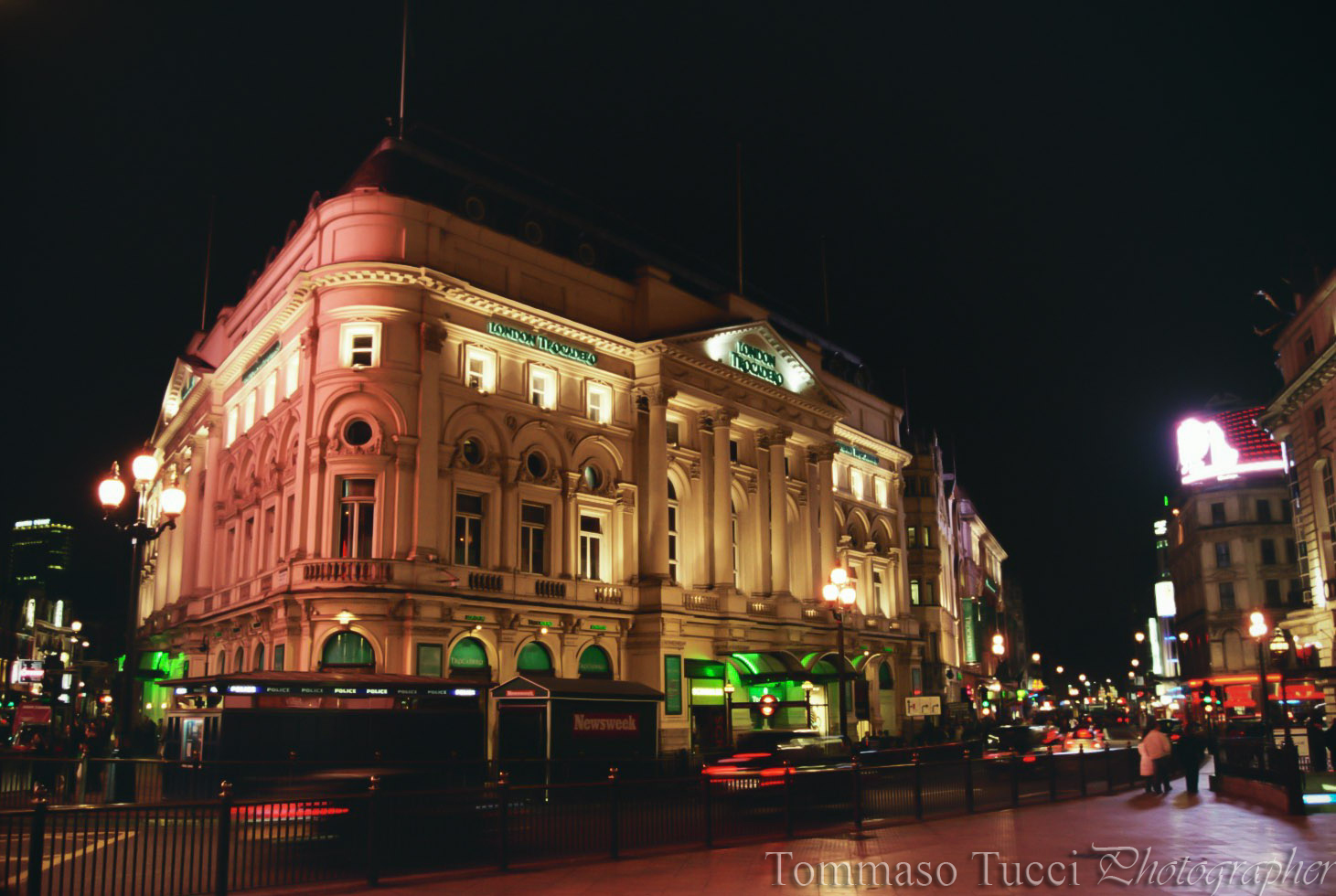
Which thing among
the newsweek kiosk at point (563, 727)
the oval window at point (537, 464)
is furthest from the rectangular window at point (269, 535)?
the newsweek kiosk at point (563, 727)

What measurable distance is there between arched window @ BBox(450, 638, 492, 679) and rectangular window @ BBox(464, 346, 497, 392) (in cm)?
928

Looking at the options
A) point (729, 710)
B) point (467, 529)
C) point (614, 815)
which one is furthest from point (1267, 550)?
point (614, 815)

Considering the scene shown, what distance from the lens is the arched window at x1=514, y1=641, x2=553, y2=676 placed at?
41281mm

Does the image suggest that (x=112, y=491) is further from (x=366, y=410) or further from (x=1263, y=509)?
(x=1263, y=509)

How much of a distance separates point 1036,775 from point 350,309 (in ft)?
87.5

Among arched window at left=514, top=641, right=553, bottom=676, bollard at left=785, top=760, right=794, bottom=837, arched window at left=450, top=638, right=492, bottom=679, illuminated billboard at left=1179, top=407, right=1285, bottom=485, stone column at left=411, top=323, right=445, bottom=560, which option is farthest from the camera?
illuminated billboard at left=1179, top=407, right=1285, bottom=485

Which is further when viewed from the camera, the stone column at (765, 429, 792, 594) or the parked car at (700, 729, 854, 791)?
the stone column at (765, 429, 792, 594)

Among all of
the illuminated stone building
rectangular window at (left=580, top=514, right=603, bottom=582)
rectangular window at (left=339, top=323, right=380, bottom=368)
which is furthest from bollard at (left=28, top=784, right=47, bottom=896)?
the illuminated stone building

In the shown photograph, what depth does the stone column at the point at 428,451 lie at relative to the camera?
3841 centimetres

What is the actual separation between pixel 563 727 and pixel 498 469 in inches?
511

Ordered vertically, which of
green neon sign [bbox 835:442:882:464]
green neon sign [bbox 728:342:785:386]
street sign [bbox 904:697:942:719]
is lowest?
street sign [bbox 904:697:942:719]

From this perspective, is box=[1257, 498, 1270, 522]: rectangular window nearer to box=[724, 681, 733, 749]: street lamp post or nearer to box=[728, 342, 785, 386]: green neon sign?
box=[728, 342, 785, 386]: green neon sign

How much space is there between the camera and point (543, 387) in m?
44.4

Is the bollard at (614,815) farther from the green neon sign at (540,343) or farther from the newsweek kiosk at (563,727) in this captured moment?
the green neon sign at (540,343)
